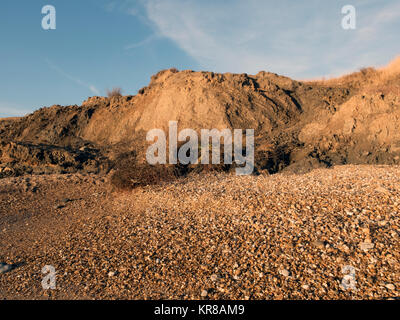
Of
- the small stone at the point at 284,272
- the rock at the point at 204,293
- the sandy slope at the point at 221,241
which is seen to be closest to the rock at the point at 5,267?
the sandy slope at the point at 221,241

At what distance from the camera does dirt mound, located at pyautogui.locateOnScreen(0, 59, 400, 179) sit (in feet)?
29.7

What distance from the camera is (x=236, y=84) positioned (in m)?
13.5

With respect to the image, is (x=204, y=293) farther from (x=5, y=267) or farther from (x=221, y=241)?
(x=5, y=267)

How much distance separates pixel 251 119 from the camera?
486 inches

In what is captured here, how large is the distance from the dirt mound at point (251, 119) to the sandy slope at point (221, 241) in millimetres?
2645

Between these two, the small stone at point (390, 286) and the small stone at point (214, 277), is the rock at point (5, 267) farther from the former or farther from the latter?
A: the small stone at point (390, 286)

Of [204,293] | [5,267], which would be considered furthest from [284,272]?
[5,267]

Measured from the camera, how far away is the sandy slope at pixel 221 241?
3055 mm

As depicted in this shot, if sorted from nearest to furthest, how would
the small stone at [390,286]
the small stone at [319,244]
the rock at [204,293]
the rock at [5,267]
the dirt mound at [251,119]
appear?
the small stone at [390,286], the rock at [204,293], the small stone at [319,244], the rock at [5,267], the dirt mound at [251,119]

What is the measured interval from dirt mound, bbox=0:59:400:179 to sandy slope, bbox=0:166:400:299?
2.64 m

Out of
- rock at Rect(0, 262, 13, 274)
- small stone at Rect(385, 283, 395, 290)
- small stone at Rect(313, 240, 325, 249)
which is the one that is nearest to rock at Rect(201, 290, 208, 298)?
small stone at Rect(313, 240, 325, 249)

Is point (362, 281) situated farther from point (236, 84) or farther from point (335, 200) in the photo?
point (236, 84)
